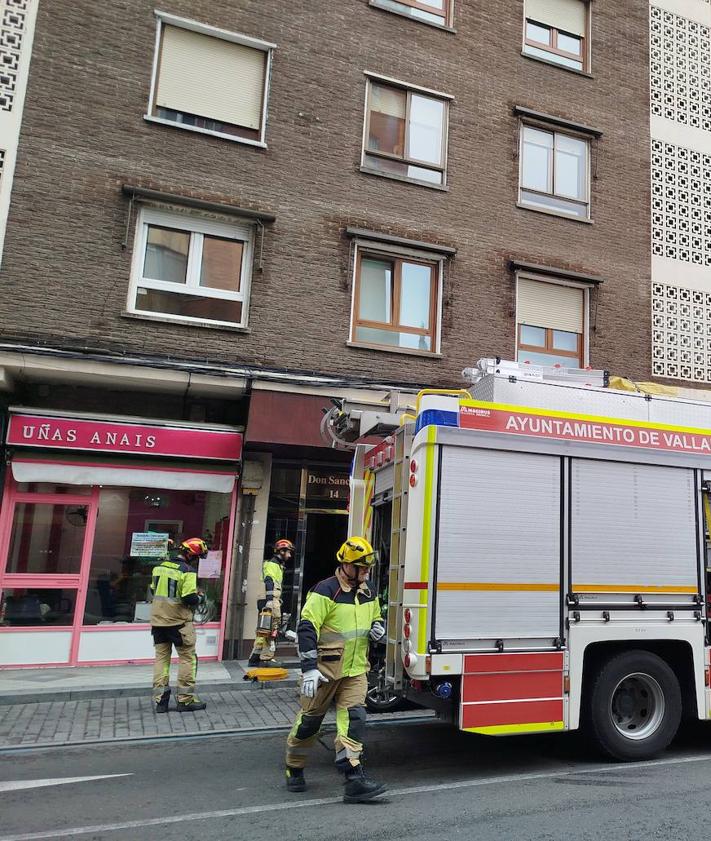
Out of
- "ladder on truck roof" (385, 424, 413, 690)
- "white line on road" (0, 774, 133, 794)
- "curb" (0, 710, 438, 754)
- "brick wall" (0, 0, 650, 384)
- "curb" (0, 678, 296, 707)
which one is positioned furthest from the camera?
"brick wall" (0, 0, 650, 384)

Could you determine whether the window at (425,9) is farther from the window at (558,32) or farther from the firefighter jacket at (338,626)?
the firefighter jacket at (338,626)

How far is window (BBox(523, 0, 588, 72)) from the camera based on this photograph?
46.3ft

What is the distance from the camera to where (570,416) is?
6293 mm

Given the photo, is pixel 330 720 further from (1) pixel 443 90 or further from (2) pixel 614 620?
(1) pixel 443 90

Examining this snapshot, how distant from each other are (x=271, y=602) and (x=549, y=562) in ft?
16.2

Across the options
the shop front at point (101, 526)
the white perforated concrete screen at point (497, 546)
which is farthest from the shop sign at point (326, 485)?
the white perforated concrete screen at point (497, 546)

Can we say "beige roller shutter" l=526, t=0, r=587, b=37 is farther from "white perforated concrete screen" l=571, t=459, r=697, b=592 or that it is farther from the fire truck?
"white perforated concrete screen" l=571, t=459, r=697, b=592

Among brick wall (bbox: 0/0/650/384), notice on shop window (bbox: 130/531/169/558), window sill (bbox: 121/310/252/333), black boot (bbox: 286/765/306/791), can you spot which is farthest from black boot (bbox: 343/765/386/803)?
window sill (bbox: 121/310/252/333)

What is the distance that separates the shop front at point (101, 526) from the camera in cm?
1000

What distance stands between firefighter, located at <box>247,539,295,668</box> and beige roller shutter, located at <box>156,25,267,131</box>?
22.5ft

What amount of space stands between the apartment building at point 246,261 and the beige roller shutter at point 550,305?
1.8 inches

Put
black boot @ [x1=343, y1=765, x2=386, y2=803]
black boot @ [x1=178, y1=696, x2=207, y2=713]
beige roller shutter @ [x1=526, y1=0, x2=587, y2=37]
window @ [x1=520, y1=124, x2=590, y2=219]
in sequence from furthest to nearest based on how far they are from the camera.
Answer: beige roller shutter @ [x1=526, y1=0, x2=587, y2=37] → window @ [x1=520, y1=124, x2=590, y2=219] → black boot @ [x1=178, y1=696, x2=207, y2=713] → black boot @ [x1=343, y1=765, x2=386, y2=803]

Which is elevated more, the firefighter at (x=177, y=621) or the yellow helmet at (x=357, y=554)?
the yellow helmet at (x=357, y=554)

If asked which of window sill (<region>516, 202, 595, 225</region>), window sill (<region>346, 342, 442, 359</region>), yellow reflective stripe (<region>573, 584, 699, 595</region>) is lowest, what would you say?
yellow reflective stripe (<region>573, 584, 699, 595</region>)
